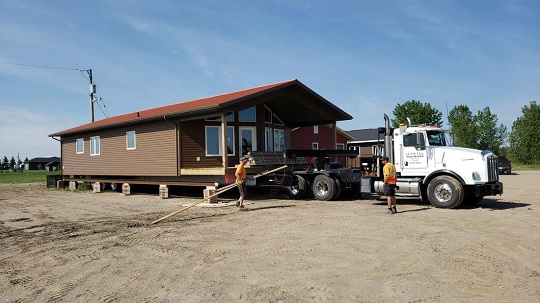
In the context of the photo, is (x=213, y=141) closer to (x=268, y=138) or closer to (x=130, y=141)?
(x=268, y=138)

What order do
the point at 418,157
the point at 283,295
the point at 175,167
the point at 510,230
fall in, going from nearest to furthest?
the point at 283,295 → the point at 510,230 → the point at 418,157 → the point at 175,167

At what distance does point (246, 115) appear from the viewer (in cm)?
2020

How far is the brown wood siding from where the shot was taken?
1834cm

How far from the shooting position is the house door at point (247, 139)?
65.1 feet

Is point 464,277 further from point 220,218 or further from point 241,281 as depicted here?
point 220,218

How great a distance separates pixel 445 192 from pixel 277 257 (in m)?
7.86

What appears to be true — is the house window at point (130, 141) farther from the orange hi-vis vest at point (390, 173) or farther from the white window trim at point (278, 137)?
the orange hi-vis vest at point (390, 173)

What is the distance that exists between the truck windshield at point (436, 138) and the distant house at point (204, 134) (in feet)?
22.5

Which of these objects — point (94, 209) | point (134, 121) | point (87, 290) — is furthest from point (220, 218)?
point (134, 121)

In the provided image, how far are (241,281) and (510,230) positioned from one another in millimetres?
6658

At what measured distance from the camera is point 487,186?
41.0ft

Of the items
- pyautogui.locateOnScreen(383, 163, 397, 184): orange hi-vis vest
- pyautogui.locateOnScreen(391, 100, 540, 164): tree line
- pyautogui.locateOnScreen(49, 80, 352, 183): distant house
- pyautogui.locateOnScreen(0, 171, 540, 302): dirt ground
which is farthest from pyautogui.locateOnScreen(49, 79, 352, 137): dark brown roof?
pyautogui.locateOnScreen(391, 100, 540, 164): tree line

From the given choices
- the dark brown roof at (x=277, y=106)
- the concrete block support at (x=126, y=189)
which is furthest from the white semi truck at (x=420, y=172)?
the concrete block support at (x=126, y=189)

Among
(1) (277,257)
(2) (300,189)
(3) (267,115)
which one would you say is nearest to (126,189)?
(3) (267,115)
